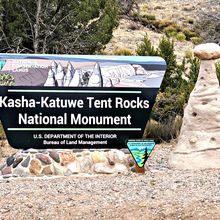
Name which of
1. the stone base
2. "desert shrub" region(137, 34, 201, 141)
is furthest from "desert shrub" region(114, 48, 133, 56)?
the stone base

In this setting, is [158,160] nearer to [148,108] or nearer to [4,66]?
[148,108]

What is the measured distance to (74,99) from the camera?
10.2 m

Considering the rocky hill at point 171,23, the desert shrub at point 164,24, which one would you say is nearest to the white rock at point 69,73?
the rocky hill at point 171,23

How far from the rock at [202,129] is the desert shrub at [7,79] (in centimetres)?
273

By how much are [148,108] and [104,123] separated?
0.75m

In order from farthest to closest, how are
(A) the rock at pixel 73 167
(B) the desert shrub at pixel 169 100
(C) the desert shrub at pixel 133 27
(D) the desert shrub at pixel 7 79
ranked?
(C) the desert shrub at pixel 133 27
(B) the desert shrub at pixel 169 100
(D) the desert shrub at pixel 7 79
(A) the rock at pixel 73 167

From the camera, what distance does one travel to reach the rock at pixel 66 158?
9898 millimetres

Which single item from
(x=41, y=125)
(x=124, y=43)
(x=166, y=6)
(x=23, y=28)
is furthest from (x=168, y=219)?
(x=166, y=6)

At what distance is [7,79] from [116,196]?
2800mm

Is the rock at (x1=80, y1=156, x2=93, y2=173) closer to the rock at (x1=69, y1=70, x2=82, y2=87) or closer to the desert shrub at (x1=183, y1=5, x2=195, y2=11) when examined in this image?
the rock at (x1=69, y1=70, x2=82, y2=87)

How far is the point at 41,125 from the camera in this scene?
10156 millimetres

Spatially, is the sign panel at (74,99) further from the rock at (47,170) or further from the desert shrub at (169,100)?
the desert shrub at (169,100)

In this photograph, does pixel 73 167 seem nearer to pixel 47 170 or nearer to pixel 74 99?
pixel 47 170

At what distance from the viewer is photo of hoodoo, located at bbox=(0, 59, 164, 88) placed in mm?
10094
